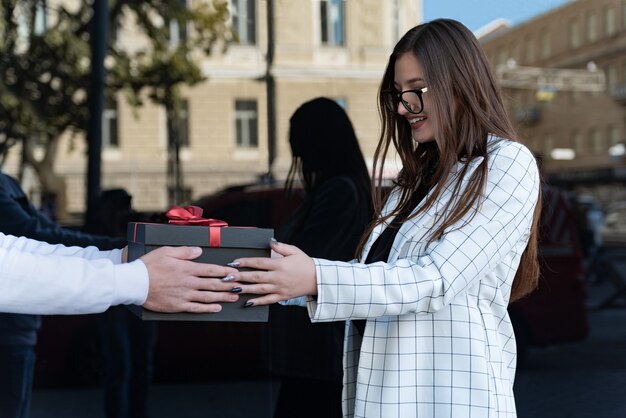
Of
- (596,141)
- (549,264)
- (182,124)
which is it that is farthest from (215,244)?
(596,141)

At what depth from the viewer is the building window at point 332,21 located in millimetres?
3826

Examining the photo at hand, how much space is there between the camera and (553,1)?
401 centimetres

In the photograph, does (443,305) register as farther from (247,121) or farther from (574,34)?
(574,34)

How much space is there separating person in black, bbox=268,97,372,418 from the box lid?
130 cm

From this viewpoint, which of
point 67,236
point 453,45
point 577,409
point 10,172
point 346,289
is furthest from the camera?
point 577,409

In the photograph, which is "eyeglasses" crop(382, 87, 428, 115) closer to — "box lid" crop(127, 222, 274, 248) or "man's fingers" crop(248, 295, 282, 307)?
"box lid" crop(127, 222, 274, 248)

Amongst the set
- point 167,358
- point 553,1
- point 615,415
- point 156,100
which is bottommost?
point 615,415

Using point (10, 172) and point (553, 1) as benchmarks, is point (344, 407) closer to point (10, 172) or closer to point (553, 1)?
point (10, 172)

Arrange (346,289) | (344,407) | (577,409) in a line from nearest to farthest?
(346,289) < (344,407) < (577,409)

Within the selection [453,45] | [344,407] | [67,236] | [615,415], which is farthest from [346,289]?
[615,415]

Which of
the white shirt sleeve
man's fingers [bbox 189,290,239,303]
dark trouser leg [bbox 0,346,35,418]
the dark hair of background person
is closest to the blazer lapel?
man's fingers [bbox 189,290,239,303]

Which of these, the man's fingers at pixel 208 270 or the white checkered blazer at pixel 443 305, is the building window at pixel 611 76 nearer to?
the white checkered blazer at pixel 443 305

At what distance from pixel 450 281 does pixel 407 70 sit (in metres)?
0.52

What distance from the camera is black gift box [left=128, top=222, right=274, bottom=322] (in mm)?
1785
